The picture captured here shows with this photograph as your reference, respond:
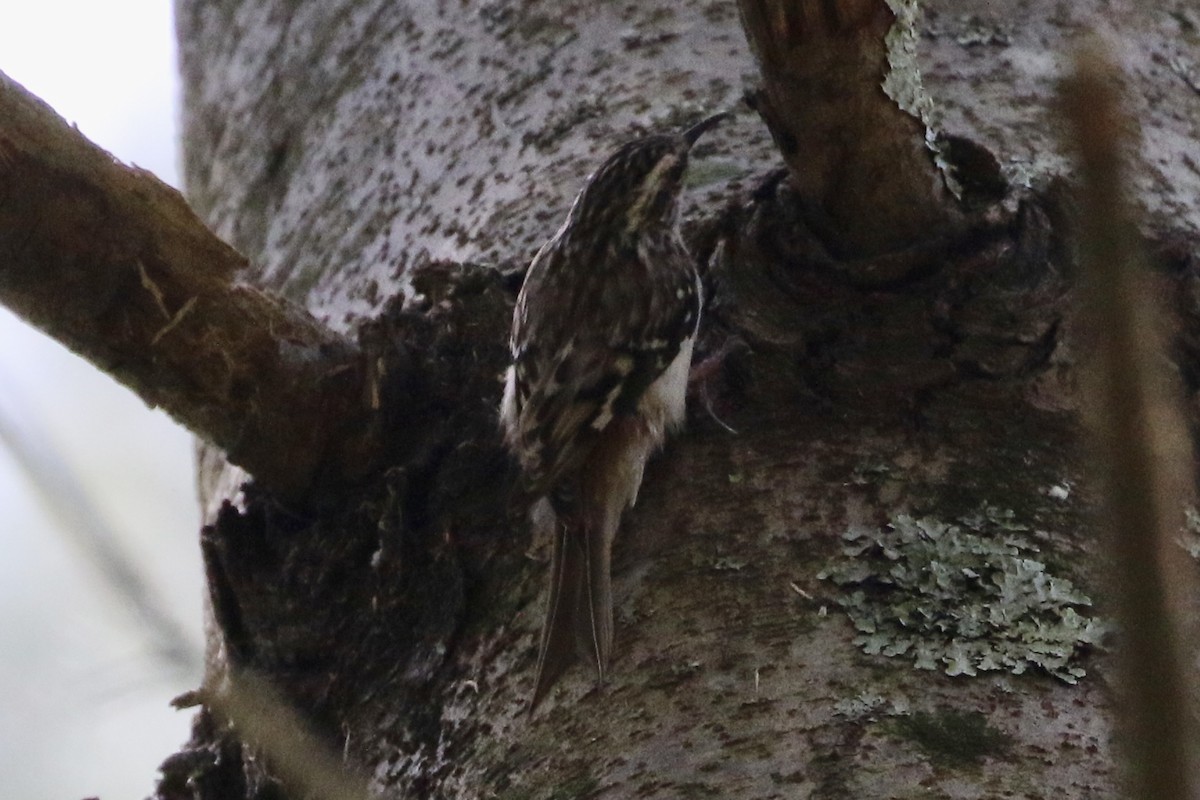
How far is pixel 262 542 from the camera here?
172 cm

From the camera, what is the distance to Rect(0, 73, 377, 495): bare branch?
5.13ft

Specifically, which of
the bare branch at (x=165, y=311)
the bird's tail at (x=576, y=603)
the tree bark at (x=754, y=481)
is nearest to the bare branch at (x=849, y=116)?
the tree bark at (x=754, y=481)

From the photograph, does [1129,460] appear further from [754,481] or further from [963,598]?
[754,481]

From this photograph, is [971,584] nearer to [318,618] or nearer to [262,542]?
[318,618]

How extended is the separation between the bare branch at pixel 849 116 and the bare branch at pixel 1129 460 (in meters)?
0.86

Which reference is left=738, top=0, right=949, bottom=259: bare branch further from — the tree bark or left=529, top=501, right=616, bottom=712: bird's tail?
left=529, top=501, right=616, bottom=712: bird's tail

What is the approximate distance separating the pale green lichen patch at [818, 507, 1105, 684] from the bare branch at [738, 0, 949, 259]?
347 millimetres

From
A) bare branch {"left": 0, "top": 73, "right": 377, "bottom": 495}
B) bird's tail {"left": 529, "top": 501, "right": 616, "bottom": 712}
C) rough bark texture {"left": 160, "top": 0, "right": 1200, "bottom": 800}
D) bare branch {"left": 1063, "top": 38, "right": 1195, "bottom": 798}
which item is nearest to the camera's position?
bare branch {"left": 1063, "top": 38, "right": 1195, "bottom": 798}

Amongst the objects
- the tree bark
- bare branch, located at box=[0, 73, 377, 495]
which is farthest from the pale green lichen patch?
bare branch, located at box=[0, 73, 377, 495]

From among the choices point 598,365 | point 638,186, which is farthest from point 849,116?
point 598,365

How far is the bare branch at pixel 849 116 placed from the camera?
144 centimetres

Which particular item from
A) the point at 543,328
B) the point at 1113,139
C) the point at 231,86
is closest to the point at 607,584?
Answer: the point at 543,328

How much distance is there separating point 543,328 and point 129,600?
92 centimetres

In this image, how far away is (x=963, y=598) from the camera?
1.37 metres
